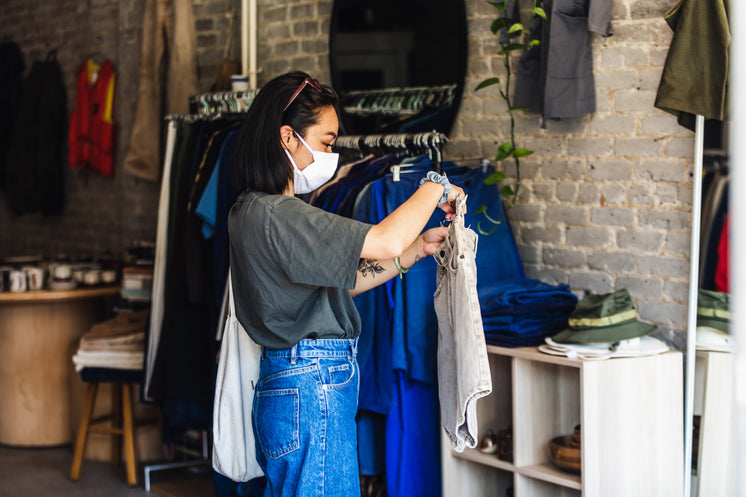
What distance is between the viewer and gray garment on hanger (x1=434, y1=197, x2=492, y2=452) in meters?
2.14

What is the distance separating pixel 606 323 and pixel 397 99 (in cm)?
148

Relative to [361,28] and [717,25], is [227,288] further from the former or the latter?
[717,25]

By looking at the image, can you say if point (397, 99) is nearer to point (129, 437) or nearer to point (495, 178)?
point (495, 178)

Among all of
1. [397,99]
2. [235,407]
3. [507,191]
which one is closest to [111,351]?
[235,407]

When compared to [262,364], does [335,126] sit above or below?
above

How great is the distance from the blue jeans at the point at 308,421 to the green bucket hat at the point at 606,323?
87cm

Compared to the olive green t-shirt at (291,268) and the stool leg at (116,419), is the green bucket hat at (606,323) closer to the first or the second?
the olive green t-shirt at (291,268)

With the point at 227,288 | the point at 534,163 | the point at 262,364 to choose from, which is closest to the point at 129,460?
the point at 227,288

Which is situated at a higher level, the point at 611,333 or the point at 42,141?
the point at 42,141

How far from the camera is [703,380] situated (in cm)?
264

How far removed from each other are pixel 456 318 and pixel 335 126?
61cm

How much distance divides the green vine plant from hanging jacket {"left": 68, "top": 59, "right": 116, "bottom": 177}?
2850 mm

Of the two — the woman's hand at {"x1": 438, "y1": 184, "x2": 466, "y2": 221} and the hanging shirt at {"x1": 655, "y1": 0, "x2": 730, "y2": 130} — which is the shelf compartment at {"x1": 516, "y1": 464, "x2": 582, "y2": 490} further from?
the hanging shirt at {"x1": 655, "y1": 0, "x2": 730, "y2": 130}

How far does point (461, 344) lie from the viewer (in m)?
2.19
